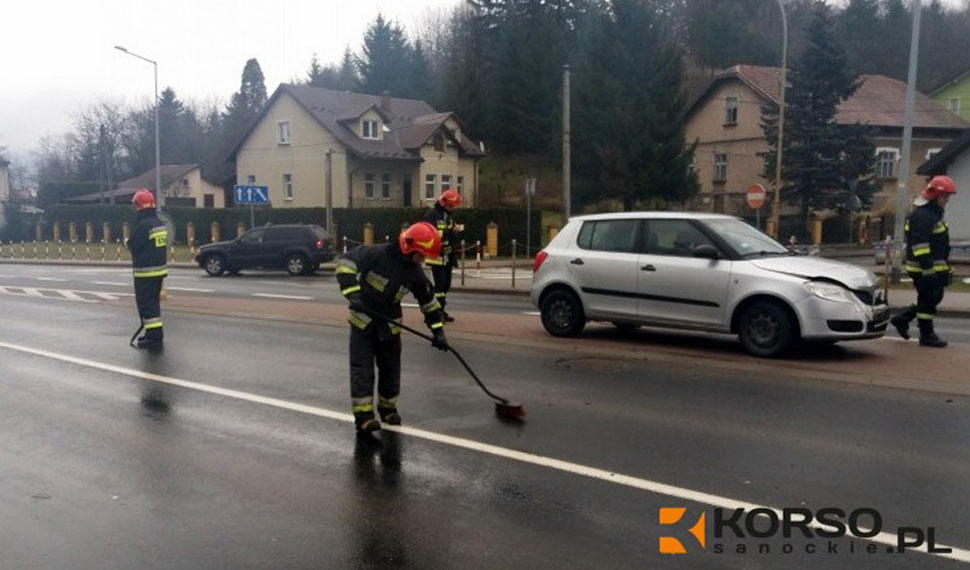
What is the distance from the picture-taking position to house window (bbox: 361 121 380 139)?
168ft

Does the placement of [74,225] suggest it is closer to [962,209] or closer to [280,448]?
[962,209]

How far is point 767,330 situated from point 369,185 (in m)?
43.2

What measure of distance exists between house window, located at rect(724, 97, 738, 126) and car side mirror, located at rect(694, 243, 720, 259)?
1733 inches

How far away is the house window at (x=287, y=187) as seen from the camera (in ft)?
173

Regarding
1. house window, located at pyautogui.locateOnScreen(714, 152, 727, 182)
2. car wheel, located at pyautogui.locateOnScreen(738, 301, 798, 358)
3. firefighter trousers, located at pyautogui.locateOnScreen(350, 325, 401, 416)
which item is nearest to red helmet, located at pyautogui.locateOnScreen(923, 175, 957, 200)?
car wheel, located at pyautogui.locateOnScreen(738, 301, 798, 358)

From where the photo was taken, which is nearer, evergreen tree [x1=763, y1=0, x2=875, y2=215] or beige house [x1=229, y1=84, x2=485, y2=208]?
evergreen tree [x1=763, y1=0, x2=875, y2=215]

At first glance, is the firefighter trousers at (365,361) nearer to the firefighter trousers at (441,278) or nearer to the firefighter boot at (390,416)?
the firefighter boot at (390,416)

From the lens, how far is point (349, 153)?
163ft

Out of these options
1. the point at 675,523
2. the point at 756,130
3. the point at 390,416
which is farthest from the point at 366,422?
the point at 756,130

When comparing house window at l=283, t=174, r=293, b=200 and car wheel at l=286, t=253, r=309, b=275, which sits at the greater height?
house window at l=283, t=174, r=293, b=200

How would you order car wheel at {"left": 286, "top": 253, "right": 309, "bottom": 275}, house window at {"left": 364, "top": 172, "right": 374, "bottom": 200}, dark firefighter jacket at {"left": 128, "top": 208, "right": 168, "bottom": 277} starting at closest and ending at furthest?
dark firefighter jacket at {"left": 128, "top": 208, "right": 168, "bottom": 277}, car wheel at {"left": 286, "top": 253, "right": 309, "bottom": 275}, house window at {"left": 364, "top": 172, "right": 374, "bottom": 200}

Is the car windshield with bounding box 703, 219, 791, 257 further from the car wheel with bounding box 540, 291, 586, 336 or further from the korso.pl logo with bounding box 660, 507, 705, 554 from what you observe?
the korso.pl logo with bounding box 660, 507, 705, 554

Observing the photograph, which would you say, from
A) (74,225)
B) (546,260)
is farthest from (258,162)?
(546,260)

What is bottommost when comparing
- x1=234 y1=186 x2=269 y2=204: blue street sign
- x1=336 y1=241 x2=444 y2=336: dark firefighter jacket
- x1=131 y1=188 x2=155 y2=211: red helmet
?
x1=336 y1=241 x2=444 y2=336: dark firefighter jacket
